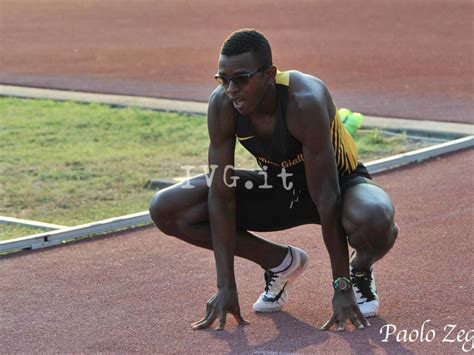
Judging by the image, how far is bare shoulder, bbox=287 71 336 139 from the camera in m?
5.15

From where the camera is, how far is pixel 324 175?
5.22 meters

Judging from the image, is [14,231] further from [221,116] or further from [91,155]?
[221,116]

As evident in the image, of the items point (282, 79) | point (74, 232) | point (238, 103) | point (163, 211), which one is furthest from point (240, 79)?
point (74, 232)

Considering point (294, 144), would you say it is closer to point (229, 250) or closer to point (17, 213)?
point (229, 250)

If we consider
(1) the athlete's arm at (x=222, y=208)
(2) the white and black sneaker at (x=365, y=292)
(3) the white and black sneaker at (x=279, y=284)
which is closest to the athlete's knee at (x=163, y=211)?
(1) the athlete's arm at (x=222, y=208)

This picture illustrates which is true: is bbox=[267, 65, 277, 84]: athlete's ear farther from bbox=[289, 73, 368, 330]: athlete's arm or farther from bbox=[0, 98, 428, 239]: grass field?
bbox=[0, 98, 428, 239]: grass field

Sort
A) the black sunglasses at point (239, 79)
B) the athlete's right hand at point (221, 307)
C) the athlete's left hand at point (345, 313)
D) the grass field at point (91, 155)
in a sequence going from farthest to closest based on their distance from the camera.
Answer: the grass field at point (91, 155), the athlete's right hand at point (221, 307), the athlete's left hand at point (345, 313), the black sunglasses at point (239, 79)

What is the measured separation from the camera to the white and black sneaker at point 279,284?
5.60 meters

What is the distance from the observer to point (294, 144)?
17.4 ft

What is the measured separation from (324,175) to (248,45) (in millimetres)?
669

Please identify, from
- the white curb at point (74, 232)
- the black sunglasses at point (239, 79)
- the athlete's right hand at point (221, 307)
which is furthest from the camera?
the white curb at point (74, 232)

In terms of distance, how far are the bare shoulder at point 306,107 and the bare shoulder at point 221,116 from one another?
0.28 m

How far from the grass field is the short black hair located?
297 cm

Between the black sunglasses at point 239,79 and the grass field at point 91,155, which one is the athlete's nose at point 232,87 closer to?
the black sunglasses at point 239,79
